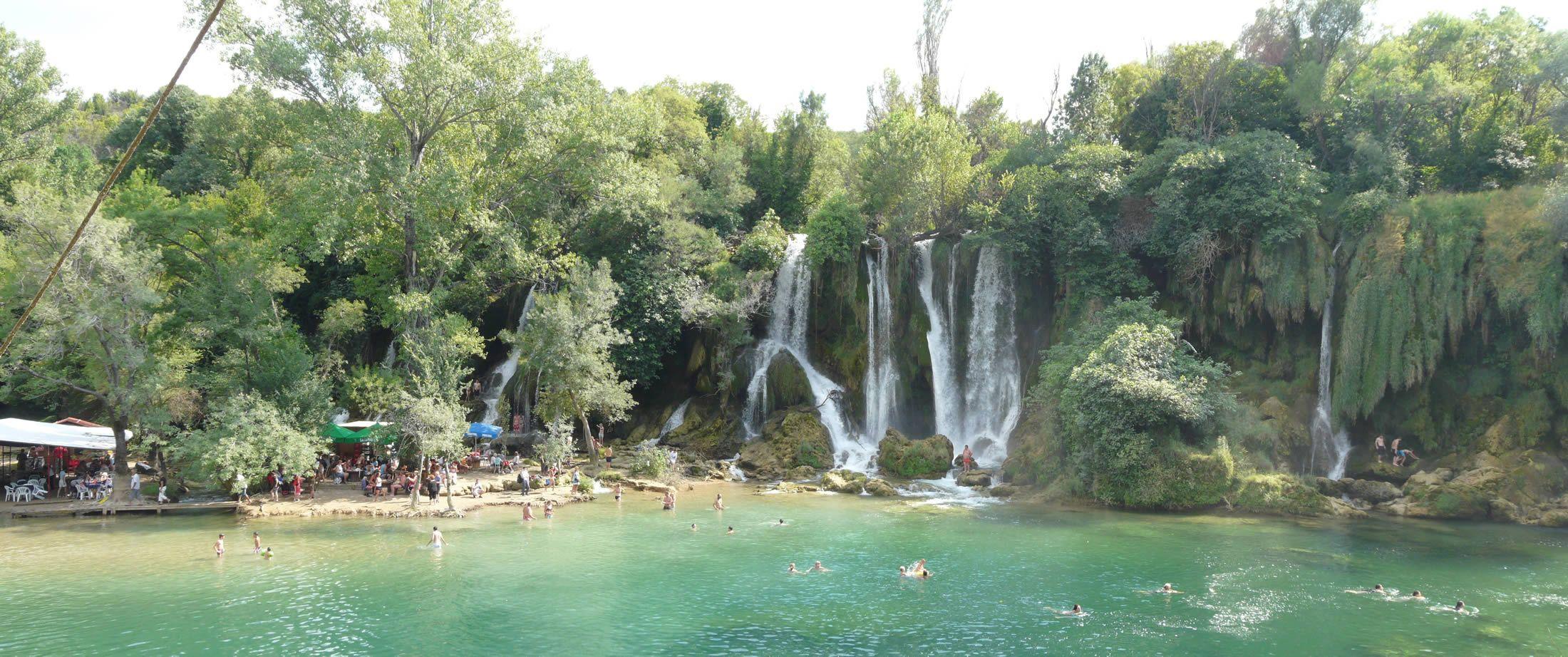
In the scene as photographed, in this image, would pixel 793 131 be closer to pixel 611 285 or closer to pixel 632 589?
pixel 611 285

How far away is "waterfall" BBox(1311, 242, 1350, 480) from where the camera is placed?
2966 cm

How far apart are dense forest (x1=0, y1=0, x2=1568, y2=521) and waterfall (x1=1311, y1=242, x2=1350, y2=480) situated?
0.34ft

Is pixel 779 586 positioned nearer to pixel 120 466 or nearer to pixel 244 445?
pixel 244 445

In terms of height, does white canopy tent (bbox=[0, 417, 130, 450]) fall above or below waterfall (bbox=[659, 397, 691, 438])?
below

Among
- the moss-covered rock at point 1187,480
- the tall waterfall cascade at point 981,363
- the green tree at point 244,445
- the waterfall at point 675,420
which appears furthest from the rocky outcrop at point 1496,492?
the green tree at point 244,445

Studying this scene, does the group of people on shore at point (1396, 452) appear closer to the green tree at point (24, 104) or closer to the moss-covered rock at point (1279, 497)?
Answer: the moss-covered rock at point (1279, 497)

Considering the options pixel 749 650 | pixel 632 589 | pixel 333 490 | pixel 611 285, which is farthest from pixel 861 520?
pixel 333 490

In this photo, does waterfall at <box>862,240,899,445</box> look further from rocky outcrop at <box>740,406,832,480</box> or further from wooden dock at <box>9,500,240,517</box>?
wooden dock at <box>9,500,240,517</box>

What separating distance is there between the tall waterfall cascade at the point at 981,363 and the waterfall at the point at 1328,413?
10.7m

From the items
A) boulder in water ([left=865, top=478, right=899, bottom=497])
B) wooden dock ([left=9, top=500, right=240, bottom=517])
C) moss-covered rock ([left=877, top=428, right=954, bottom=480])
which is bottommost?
wooden dock ([left=9, top=500, right=240, bottom=517])

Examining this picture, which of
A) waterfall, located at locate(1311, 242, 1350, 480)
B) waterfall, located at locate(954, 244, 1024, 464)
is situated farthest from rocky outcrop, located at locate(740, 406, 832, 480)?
waterfall, located at locate(1311, 242, 1350, 480)

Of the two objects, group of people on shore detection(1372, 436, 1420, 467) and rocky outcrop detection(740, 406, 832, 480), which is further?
rocky outcrop detection(740, 406, 832, 480)

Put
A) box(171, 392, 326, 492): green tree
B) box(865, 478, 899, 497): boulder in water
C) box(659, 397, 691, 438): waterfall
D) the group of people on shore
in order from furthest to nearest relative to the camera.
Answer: box(659, 397, 691, 438): waterfall → box(865, 478, 899, 497): boulder in water → the group of people on shore → box(171, 392, 326, 492): green tree

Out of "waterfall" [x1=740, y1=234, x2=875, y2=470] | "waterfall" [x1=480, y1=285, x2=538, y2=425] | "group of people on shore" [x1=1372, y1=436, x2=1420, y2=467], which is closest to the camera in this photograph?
"group of people on shore" [x1=1372, y1=436, x2=1420, y2=467]
